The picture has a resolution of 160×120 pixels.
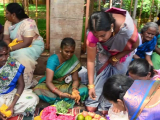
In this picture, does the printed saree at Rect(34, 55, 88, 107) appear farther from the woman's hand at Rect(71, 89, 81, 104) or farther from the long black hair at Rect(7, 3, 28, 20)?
the long black hair at Rect(7, 3, 28, 20)

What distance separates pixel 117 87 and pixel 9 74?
5.83 ft

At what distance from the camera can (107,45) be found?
110 inches

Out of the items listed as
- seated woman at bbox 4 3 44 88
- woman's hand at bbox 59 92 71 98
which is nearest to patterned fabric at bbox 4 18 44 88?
seated woman at bbox 4 3 44 88

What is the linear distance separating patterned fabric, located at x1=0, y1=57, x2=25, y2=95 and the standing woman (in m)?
1.06

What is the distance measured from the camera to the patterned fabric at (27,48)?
10.9ft

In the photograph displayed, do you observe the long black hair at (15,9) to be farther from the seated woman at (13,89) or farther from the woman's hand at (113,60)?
the woman's hand at (113,60)

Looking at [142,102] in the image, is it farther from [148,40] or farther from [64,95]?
[148,40]

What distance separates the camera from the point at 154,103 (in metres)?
1.55

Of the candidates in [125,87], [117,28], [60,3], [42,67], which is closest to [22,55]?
[42,67]

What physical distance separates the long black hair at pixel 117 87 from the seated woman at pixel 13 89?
1571mm

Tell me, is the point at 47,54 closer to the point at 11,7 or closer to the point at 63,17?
the point at 63,17

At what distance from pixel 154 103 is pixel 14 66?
6.75 ft

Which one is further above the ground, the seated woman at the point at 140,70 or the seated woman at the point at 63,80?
the seated woman at the point at 140,70

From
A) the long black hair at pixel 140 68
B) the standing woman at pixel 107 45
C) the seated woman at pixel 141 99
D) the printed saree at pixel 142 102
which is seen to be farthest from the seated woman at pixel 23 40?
the printed saree at pixel 142 102
